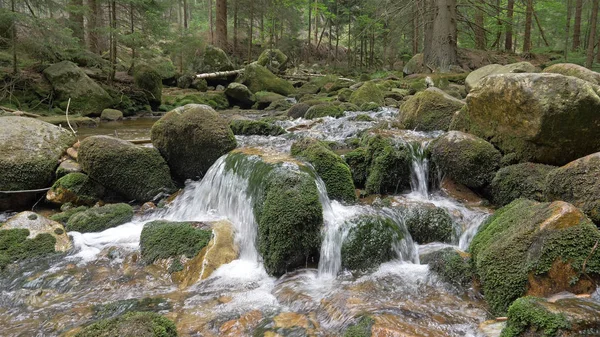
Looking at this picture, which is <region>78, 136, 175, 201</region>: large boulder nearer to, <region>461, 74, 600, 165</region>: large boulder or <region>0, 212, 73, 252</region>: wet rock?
<region>0, 212, 73, 252</region>: wet rock

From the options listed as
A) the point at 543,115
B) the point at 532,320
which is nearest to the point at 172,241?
the point at 532,320

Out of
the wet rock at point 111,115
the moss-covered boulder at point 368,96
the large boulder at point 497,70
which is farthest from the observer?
the wet rock at point 111,115

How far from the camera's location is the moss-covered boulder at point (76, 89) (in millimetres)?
13609

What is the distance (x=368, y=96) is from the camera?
13633 millimetres

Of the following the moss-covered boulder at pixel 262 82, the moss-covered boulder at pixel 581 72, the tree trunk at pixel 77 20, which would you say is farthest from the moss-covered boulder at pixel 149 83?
the moss-covered boulder at pixel 581 72

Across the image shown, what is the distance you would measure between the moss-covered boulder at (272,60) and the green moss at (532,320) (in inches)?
939

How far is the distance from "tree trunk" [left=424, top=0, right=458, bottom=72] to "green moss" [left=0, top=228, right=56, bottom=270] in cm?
1526

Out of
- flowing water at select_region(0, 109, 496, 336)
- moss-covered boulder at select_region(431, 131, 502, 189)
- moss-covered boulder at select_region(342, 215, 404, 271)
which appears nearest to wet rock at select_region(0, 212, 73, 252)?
flowing water at select_region(0, 109, 496, 336)

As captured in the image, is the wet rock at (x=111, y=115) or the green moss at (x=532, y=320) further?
the wet rock at (x=111, y=115)

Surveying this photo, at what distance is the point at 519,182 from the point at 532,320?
10.8ft

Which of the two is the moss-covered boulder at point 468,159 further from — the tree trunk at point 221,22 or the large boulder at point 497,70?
the tree trunk at point 221,22

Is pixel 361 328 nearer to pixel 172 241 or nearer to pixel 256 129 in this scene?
pixel 172 241

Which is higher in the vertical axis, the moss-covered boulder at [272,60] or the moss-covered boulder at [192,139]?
the moss-covered boulder at [272,60]

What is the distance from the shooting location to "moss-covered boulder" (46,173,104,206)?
6.39m
